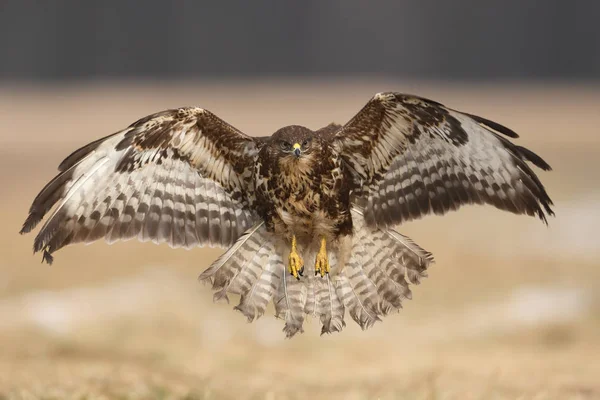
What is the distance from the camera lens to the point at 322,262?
662cm

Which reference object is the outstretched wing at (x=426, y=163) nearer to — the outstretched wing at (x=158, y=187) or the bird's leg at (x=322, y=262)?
the bird's leg at (x=322, y=262)

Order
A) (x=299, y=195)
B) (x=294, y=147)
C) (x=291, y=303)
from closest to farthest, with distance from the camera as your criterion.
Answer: (x=294, y=147), (x=299, y=195), (x=291, y=303)

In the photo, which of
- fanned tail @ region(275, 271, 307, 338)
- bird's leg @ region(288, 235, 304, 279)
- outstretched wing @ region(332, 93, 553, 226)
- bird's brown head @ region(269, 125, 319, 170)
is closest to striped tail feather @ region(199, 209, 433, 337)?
fanned tail @ region(275, 271, 307, 338)

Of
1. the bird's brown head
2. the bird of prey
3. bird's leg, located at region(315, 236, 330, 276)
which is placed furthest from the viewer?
bird's leg, located at region(315, 236, 330, 276)

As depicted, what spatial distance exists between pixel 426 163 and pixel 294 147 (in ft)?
3.17

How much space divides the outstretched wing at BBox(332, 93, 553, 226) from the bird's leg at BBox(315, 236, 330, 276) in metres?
0.42

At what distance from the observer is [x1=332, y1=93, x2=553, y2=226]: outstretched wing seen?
648cm

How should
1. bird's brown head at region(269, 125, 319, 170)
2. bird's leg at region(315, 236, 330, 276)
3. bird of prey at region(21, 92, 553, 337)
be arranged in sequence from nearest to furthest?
bird's brown head at region(269, 125, 319, 170), bird of prey at region(21, 92, 553, 337), bird's leg at region(315, 236, 330, 276)

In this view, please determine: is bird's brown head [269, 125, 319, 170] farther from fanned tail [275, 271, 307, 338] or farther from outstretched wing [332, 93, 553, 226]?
fanned tail [275, 271, 307, 338]

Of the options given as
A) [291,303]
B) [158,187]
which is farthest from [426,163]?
[158,187]

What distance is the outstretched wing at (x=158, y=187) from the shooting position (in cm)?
651

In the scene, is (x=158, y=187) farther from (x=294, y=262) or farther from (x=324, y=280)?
(x=324, y=280)

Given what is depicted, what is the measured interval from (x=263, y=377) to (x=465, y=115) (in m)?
3.11

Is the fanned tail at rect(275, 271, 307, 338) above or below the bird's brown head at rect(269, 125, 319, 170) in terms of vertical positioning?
below
